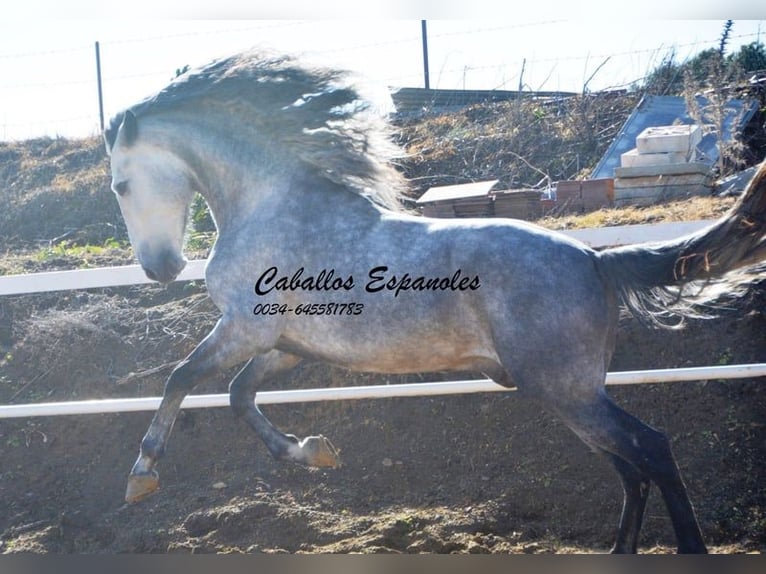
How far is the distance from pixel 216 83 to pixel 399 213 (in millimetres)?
1080

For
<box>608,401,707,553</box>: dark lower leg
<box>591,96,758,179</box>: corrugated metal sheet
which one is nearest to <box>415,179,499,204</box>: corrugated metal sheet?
Answer: <box>591,96,758,179</box>: corrugated metal sheet

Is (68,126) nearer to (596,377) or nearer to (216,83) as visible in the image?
(216,83)

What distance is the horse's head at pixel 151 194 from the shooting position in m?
4.58

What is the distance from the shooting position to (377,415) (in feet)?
16.4

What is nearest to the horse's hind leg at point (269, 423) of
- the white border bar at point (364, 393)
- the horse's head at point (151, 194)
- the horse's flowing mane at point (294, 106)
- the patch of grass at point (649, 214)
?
the white border bar at point (364, 393)

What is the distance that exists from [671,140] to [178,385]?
2663mm

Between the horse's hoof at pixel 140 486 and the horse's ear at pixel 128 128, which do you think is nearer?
the horse's hoof at pixel 140 486

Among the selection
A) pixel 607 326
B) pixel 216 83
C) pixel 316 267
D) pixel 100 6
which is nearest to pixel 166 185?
pixel 216 83

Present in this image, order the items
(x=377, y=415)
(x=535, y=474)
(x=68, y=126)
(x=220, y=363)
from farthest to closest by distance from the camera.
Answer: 1. (x=68, y=126)
2. (x=377, y=415)
3. (x=535, y=474)
4. (x=220, y=363)

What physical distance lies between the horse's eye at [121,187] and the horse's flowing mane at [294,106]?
→ 209mm

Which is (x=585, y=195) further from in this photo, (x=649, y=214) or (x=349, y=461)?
(x=349, y=461)

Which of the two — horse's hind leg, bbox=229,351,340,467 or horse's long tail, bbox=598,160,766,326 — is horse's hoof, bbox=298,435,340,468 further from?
horse's long tail, bbox=598,160,766,326

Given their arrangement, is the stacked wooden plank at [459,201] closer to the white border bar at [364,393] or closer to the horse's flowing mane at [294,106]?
the horse's flowing mane at [294,106]

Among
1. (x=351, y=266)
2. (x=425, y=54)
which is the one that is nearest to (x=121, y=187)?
(x=351, y=266)
